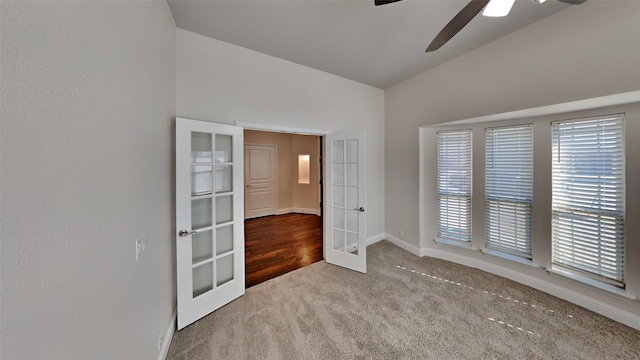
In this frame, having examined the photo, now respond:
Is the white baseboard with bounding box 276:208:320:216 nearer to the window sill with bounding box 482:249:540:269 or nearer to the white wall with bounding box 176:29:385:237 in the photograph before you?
the white wall with bounding box 176:29:385:237

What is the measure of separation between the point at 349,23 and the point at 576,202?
10.3 ft

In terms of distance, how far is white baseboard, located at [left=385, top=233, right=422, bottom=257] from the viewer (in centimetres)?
340

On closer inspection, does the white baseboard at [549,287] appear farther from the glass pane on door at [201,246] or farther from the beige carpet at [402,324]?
the glass pane on door at [201,246]

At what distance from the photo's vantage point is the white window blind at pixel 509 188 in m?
2.60

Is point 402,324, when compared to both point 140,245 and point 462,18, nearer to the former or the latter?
point 140,245

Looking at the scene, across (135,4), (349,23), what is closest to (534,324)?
(349,23)

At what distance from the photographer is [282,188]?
256 inches

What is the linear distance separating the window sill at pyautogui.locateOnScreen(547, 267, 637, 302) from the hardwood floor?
2.91m

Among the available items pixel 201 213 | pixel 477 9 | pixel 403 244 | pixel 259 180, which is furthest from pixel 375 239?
pixel 259 180

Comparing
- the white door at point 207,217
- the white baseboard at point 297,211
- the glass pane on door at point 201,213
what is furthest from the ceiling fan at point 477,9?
the white baseboard at point 297,211

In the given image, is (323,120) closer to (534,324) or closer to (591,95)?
(591,95)

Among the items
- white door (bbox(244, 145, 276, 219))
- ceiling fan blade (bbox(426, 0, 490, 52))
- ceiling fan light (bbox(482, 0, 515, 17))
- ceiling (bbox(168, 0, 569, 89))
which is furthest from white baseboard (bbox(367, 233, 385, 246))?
white door (bbox(244, 145, 276, 219))

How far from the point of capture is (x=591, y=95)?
1.83m

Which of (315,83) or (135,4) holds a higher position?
(315,83)
